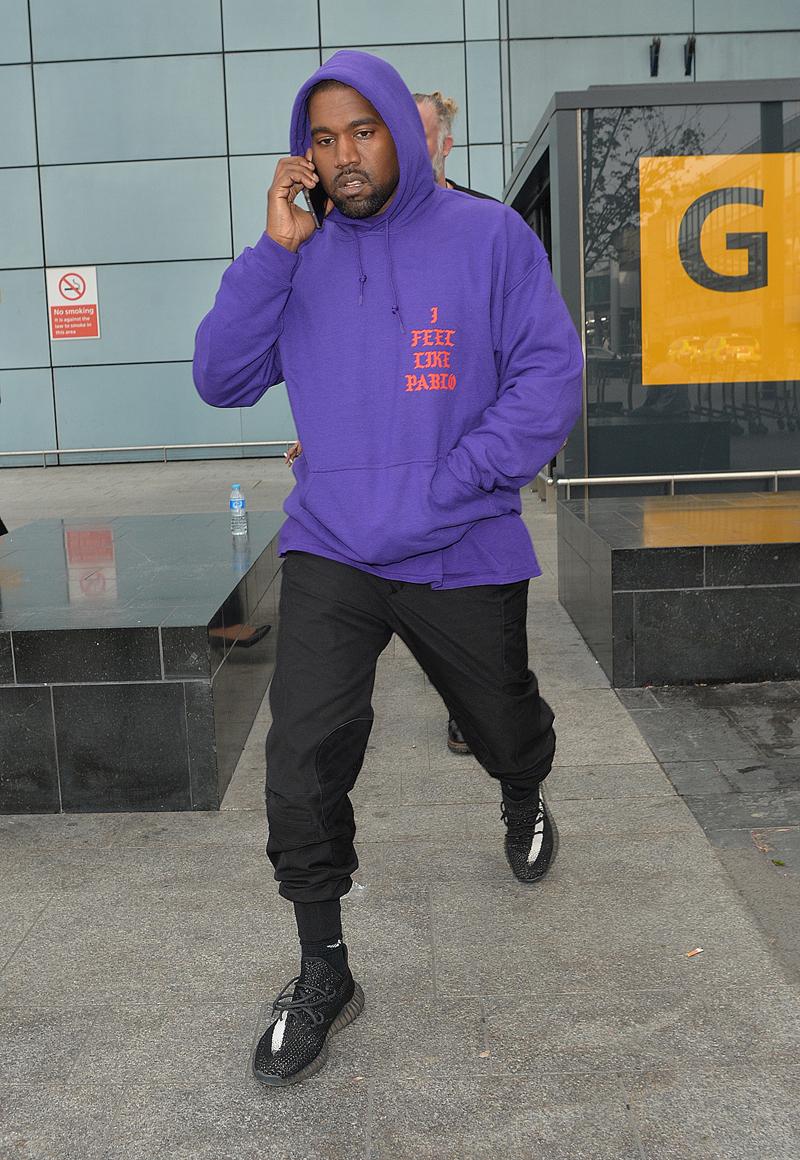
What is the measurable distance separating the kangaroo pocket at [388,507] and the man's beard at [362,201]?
55 cm

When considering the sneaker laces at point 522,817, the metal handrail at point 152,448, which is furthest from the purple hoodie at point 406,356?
the metal handrail at point 152,448

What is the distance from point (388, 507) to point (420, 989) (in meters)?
1.16

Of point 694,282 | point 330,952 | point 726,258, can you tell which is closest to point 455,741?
point 330,952

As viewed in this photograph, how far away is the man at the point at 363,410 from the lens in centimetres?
265

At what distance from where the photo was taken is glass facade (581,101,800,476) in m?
8.26

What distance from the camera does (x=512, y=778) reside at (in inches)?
126

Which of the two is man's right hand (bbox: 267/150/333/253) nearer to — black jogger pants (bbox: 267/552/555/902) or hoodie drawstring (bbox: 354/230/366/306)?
hoodie drawstring (bbox: 354/230/366/306)

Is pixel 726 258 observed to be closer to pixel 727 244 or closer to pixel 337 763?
pixel 727 244

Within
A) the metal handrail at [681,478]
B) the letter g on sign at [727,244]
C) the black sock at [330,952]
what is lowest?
the black sock at [330,952]

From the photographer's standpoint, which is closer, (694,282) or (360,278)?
(360,278)

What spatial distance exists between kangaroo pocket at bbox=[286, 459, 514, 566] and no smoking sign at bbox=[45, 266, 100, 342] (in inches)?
673

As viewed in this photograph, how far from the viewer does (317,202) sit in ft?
9.16

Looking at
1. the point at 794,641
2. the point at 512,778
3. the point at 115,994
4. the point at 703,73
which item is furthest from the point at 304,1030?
the point at 703,73

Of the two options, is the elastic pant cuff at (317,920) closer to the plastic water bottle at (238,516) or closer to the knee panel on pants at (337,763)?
the knee panel on pants at (337,763)
